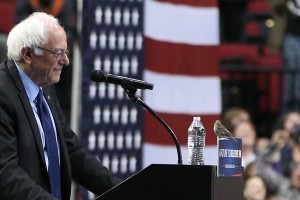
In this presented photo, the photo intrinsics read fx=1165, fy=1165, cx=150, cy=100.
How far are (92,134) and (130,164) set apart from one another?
37 cm

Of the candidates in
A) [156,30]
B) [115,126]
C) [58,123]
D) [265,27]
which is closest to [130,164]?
[115,126]

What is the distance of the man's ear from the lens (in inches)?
220

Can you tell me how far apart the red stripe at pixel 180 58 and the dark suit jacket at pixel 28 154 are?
2173mm

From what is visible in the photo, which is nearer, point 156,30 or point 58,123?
point 58,123

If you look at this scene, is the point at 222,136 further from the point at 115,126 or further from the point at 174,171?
the point at 115,126

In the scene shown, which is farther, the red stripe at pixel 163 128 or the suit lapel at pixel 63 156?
the red stripe at pixel 163 128

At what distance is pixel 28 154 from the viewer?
18.1ft

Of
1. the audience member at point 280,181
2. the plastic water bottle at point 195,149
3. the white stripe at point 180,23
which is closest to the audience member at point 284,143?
the audience member at point 280,181

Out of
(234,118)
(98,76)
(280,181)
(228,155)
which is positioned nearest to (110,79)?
(98,76)

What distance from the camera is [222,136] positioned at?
5562 millimetres

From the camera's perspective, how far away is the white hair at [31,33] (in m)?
5.56

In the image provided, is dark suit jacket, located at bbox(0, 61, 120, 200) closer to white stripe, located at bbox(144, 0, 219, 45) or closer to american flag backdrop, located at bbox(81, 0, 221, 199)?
american flag backdrop, located at bbox(81, 0, 221, 199)

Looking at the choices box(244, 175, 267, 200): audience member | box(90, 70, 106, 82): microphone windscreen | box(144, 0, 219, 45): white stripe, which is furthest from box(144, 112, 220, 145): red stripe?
box(90, 70, 106, 82): microphone windscreen

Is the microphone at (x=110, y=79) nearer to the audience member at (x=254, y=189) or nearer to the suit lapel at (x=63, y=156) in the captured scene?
the suit lapel at (x=63, y=156)
